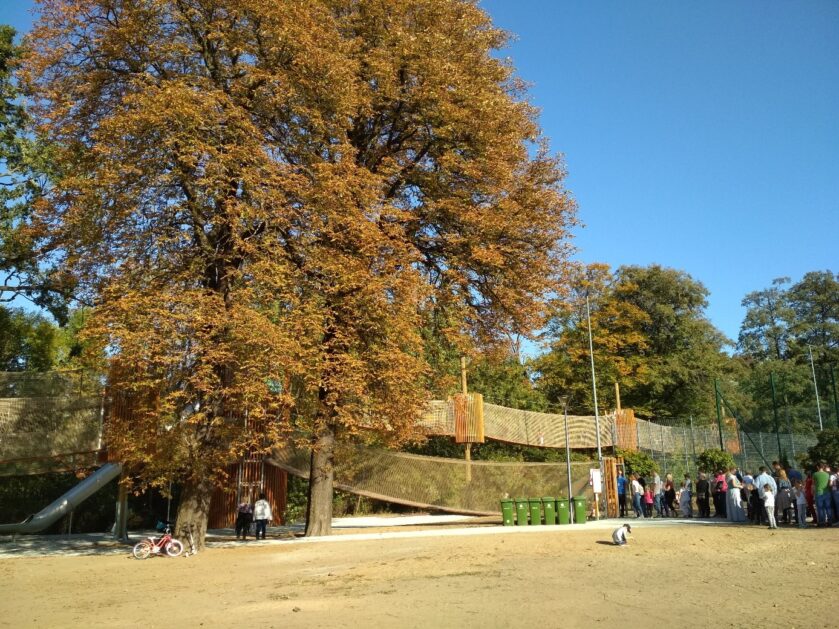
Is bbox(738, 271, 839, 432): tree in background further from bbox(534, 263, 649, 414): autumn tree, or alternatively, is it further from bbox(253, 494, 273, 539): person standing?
bbox(253, 494, 273, 539): person standing

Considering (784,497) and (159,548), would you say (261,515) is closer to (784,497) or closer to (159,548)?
(159,548)

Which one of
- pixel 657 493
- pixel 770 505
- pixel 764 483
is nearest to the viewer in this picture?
pixel 770 505

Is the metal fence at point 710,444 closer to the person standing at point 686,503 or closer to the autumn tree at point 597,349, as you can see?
the person standing at point 686,503

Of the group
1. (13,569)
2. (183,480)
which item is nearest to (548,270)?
(183,480)

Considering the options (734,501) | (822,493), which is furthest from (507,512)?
(822,493)

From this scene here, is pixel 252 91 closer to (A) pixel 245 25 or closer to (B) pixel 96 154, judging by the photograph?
(A) pixel 245 25

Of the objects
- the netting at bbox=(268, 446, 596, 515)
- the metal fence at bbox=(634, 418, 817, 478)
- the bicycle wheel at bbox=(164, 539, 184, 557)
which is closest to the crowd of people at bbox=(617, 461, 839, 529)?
the netting at bbox=(268, 446, 596, 515)

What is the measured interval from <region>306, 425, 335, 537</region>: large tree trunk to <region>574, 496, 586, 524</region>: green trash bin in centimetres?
814

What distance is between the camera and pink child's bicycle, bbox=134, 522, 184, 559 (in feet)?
52.7

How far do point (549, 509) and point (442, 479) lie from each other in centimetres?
548

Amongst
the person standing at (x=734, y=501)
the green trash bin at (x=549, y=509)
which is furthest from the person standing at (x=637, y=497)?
the person standing at (x=734, y=501)

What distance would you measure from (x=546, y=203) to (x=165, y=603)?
1546 centimetres

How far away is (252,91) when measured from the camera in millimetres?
17500

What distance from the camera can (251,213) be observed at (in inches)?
625
